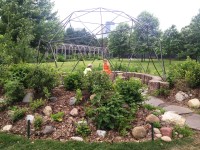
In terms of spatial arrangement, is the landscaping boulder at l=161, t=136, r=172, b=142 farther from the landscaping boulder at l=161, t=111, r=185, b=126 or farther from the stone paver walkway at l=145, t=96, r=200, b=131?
the stone paver walkway at l=145, t=96, r=200, b=131

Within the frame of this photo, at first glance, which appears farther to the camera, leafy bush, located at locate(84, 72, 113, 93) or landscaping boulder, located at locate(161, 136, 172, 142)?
leafy bush, located at locate(84, 72, 113, 93)

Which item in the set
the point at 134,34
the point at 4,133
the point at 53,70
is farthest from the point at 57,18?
the point at 4,133

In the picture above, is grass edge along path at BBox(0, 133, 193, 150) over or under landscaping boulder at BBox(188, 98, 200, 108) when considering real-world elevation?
under

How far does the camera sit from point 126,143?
16.9 ft

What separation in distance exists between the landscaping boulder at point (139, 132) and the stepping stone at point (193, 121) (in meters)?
1.33

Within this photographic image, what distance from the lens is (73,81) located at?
Result: 7582 millimetres

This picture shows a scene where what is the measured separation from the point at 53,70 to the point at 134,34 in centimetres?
2677

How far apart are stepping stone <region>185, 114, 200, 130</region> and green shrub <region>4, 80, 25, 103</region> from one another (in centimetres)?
441

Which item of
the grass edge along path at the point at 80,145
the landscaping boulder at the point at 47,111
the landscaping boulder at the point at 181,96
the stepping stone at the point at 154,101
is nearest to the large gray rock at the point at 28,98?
the landscaping boulder at the point at 47,111

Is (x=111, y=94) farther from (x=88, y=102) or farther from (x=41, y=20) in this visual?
(x=41, y=20)

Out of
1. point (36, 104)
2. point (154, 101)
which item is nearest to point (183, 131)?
point (154, 101)

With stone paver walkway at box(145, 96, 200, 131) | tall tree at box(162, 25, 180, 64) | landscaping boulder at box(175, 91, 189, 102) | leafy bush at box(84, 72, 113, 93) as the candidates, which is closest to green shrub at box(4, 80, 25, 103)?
leafy bush at box(84, 72, 113, 93)

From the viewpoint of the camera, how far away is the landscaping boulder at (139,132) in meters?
5.44

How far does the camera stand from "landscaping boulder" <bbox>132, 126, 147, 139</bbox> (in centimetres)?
544
